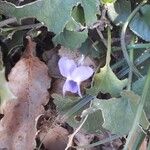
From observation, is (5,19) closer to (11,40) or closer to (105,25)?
(11,40)

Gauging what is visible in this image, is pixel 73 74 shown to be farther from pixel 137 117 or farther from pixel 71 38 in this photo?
pixel 137 117

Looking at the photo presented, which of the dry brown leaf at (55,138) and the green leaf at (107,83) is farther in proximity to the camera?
the dry brown leaf at (55,138)

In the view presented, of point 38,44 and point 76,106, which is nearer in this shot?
point 76,106

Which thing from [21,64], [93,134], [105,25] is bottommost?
[93,134]

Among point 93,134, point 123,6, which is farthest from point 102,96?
point 123,6

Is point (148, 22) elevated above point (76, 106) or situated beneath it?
elevated above

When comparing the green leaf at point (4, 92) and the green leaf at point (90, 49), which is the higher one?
→ the green leaf at point (4, 92)

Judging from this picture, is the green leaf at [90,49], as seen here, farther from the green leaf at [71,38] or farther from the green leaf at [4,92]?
the green leaf at [4,92]

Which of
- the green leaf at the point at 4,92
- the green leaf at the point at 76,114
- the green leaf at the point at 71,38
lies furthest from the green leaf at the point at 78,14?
the green leaf at the point at 4,92
